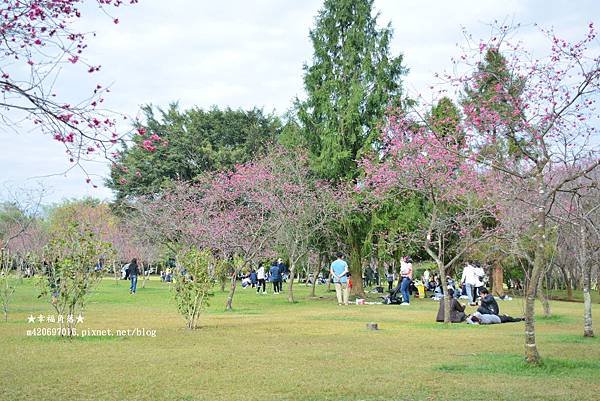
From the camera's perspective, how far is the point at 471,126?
539 inches

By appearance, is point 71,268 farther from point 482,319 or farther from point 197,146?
point 197,146

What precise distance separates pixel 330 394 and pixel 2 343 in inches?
256

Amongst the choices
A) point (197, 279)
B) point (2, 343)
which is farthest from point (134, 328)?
point (2, 343)

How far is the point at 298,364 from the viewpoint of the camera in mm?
8789

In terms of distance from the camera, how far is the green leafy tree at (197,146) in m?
39.4

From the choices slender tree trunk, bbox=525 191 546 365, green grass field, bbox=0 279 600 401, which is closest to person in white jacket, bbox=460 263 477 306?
green grass field, bbox=0 279 600 401

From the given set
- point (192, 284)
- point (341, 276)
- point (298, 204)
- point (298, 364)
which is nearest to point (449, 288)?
point (341, 276)

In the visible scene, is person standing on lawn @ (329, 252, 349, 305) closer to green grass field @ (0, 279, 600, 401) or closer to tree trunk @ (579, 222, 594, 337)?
green grass field @ (0, 279, 600, 401)

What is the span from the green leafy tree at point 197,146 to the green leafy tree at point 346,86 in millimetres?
10619

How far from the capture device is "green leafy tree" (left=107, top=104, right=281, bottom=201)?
3944 centimetres

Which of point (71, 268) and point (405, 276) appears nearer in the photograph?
point (71, 268)

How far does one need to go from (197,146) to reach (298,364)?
3271 centimetres

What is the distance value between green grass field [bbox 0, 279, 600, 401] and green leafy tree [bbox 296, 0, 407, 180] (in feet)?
43.8

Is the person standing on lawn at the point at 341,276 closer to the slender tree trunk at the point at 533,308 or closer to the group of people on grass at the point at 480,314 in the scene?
the group of people on grass at the point at 480,314
